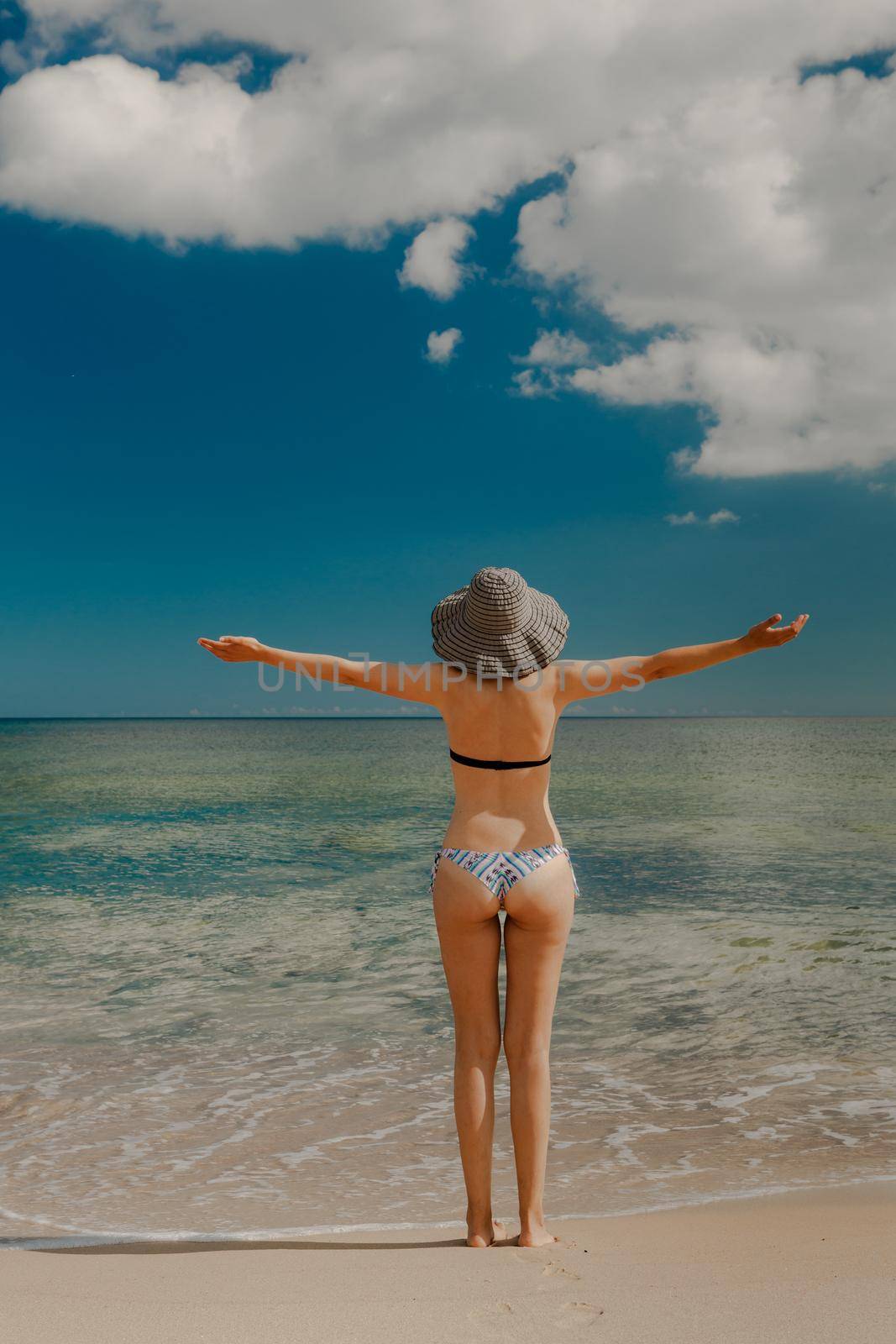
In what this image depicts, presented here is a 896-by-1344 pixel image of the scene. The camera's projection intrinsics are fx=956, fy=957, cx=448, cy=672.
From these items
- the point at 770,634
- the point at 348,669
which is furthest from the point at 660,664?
the point at 348,669

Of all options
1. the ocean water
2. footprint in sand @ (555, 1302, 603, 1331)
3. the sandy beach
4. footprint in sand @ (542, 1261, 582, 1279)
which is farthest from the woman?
the ocean water

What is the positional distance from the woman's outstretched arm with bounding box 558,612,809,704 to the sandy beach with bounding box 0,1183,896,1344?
1.98 metres

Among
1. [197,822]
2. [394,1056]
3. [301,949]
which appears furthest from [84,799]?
[394,1056]

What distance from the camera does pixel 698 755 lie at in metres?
51.7

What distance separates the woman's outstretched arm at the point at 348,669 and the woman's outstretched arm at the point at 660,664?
515 mm

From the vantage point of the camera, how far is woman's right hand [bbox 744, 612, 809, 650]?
360 centimetres

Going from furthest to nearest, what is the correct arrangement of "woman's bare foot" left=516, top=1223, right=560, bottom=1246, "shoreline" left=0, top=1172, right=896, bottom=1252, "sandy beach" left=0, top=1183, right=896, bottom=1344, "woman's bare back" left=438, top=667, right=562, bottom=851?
"shoreline" left=0, top=1172, right=896, bottom=1252, "woman's bare back" left=438, top=667, right=562, bottom=851, "woman's bare foot" left=516, top=1223, right=560, bottom=1246, "sandy beach" left=0, top=1183, right=896, bottom=1344

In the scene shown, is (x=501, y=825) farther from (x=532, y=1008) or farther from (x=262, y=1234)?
(x=262, y=1234)

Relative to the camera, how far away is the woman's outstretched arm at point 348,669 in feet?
12.1

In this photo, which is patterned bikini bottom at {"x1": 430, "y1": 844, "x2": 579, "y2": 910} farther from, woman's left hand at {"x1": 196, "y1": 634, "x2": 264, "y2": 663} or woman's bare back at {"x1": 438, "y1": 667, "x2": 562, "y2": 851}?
woman's left hand at {"x1": 196, "y1": 634, "x2": 264, "y2": 663}

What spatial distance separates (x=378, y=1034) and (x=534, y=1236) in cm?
342

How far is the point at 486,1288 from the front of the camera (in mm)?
3043

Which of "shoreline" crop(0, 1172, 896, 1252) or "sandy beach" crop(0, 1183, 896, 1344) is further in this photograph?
"shoreline" crop(0, 1172, 896, 1252)

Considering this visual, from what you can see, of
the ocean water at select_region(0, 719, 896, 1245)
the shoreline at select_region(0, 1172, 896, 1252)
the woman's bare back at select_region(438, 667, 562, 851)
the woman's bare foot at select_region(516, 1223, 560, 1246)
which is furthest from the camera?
the ocean water at select_region(0, 719, 896, 1245)
